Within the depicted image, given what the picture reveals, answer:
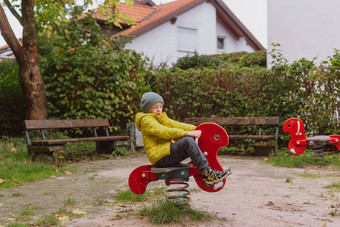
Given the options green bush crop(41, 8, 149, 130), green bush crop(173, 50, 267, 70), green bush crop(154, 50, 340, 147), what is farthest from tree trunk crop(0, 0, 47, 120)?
green bush crop(173, 50, 267, 70)

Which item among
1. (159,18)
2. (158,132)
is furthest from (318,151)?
(159,18)

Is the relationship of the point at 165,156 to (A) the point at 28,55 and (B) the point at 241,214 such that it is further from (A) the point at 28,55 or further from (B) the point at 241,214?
(A) the point at 28,55

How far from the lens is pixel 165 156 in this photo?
174 inches

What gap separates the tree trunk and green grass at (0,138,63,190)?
1071 mm

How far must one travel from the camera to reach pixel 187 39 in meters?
27.9

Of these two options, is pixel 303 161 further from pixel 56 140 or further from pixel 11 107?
pixel 11 107

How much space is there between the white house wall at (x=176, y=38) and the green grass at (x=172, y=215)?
808 inches

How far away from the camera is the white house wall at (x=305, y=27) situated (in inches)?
615

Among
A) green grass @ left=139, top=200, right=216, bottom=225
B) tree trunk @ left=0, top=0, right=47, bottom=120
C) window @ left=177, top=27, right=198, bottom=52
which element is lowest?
green grass @ left=139, top=200, right=216, bottom=225

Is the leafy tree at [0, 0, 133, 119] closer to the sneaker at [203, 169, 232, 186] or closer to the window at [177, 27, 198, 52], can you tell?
the sneaker at [203, 169, 232, 186]

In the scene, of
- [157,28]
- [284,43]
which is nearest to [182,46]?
[157,28]

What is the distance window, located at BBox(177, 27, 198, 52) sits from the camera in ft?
90.3

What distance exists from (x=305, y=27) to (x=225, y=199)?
12.5 meters

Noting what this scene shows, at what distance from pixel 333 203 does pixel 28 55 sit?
8.04 m
